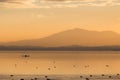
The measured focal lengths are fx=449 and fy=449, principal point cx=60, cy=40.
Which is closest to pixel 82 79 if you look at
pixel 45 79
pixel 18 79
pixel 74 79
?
pixel 74 79

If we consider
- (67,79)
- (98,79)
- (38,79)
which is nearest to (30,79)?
(38,79)

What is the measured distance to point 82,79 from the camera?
229 ft

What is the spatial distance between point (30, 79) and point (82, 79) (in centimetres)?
810

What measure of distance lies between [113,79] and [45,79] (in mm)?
10552

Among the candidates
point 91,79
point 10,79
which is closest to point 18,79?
point 10,79

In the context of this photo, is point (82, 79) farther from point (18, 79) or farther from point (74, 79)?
point (18, 79)

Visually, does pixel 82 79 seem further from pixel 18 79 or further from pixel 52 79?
pixel 18 79

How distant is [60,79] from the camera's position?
229 feet

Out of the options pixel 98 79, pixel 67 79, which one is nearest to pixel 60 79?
pixel 67 79

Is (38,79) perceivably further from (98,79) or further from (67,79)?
(98,79)

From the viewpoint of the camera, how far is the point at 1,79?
225 feet

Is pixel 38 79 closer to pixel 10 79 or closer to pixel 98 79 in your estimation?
pixel 10 79

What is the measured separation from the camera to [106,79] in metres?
69.0

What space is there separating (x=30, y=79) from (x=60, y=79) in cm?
469
